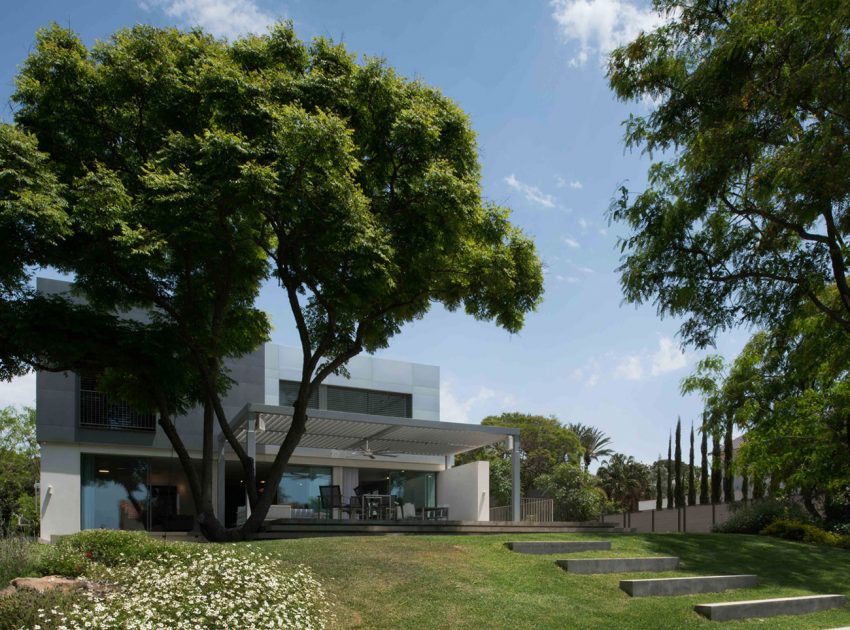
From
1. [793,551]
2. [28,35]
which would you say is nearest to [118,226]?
[28,35]

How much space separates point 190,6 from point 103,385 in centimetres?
797

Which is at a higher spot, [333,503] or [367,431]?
[367,431]

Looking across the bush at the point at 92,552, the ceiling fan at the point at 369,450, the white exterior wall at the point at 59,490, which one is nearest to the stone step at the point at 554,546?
the bush at the point at 92,552

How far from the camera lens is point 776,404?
63.0 feet

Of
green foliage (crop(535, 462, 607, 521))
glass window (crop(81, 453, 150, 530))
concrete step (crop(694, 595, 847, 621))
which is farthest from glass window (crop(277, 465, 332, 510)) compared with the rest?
concrete step (crop(694, 595, 847, 621))

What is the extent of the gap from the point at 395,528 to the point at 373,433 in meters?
8.02

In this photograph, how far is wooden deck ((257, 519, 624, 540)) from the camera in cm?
1419

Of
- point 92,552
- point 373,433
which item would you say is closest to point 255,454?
point 373,433

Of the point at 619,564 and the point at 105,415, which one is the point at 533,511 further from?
the point at 105,415

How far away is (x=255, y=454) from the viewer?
68.6 ft

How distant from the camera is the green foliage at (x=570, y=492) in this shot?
32.1 m

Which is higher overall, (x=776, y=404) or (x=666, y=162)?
(x=666, y=162)

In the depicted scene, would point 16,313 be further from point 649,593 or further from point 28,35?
point 649,593

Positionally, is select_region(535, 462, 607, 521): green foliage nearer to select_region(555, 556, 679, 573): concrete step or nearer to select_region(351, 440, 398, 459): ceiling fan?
select_region(351, 440, 398, 459): ceiling fan
